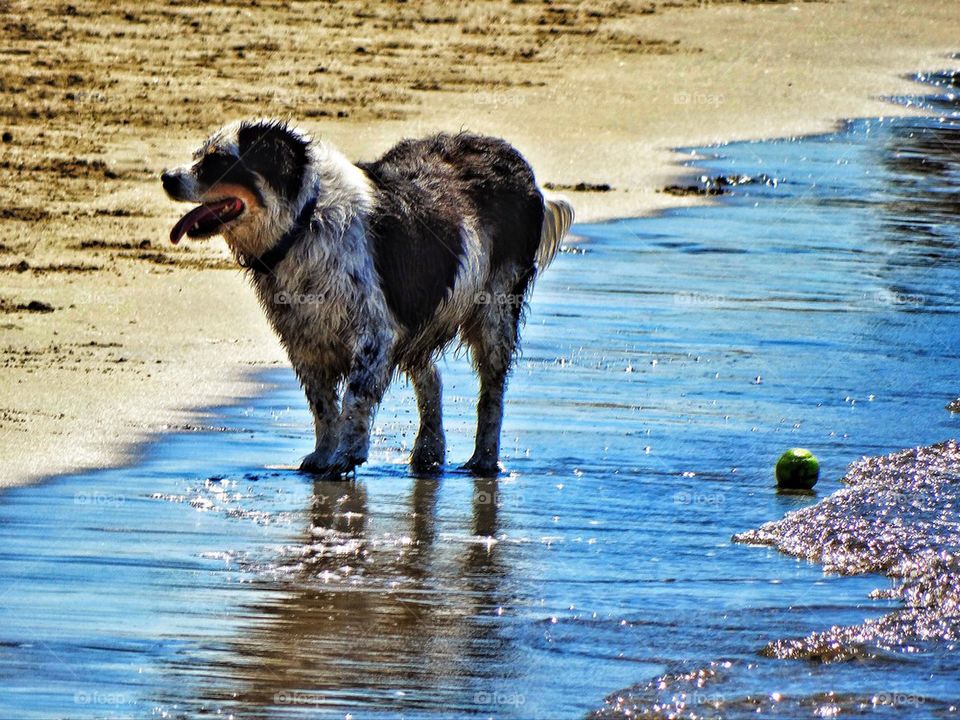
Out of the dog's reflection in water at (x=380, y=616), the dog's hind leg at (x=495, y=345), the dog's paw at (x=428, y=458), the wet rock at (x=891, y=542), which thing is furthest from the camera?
the dog's hind leg at (x=495, y=345)

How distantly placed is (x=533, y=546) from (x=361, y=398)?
138 centimetres

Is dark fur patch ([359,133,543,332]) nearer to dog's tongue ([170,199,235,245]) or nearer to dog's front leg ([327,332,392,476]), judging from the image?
dog's front leg ([327,332,392,476])

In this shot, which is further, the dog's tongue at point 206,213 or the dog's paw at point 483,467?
the dog's paw at point 483,467

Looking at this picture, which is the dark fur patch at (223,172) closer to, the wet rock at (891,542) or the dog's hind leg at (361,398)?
the dog's hind leg at (361,398)

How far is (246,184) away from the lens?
8.14 metres

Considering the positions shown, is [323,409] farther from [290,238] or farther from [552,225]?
[552,225]

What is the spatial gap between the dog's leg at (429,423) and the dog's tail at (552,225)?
980mm

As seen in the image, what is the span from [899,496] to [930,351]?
323cm

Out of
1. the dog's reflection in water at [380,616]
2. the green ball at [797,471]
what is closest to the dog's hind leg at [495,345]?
the dog's reflection in water at [380,616]

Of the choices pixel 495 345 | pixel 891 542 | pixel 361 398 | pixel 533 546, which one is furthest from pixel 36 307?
pixel 891 542

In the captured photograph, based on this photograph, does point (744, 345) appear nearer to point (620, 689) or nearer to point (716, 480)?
point (716, 480)

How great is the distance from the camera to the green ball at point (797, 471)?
8078 millimetres

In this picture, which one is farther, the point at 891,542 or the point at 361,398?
the point at 361,398

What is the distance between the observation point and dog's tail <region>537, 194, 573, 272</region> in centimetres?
941
